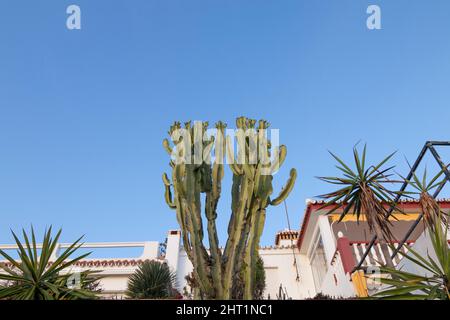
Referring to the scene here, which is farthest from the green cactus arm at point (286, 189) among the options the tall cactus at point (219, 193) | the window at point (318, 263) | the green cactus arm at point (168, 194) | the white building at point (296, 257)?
the window at point (318, 263)

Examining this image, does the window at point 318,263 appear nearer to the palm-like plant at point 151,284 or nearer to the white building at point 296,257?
the white building at point 296,257

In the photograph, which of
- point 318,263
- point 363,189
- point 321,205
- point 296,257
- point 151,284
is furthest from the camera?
point 296,257

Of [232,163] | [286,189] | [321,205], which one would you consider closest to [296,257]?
[321,205]

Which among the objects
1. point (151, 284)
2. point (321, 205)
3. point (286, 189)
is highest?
point (321, 205)

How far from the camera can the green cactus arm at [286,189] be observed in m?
6.03

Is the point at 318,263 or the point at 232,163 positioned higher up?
the point at 232,163

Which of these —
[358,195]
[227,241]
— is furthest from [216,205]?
[358,195]

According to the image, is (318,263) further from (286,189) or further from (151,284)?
(286,189)

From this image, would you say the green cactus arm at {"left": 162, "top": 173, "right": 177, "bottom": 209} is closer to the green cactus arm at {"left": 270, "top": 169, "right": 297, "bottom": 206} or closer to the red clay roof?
the green cactus arm at {"left": 270, "top": 169, "right": 297, "bottom": 206}

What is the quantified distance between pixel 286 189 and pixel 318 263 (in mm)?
8791

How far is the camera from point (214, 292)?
5.38 m

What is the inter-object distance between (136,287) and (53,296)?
4626 millimetres

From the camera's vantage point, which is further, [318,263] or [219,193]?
[318,263]

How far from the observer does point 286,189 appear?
20.4 feet
